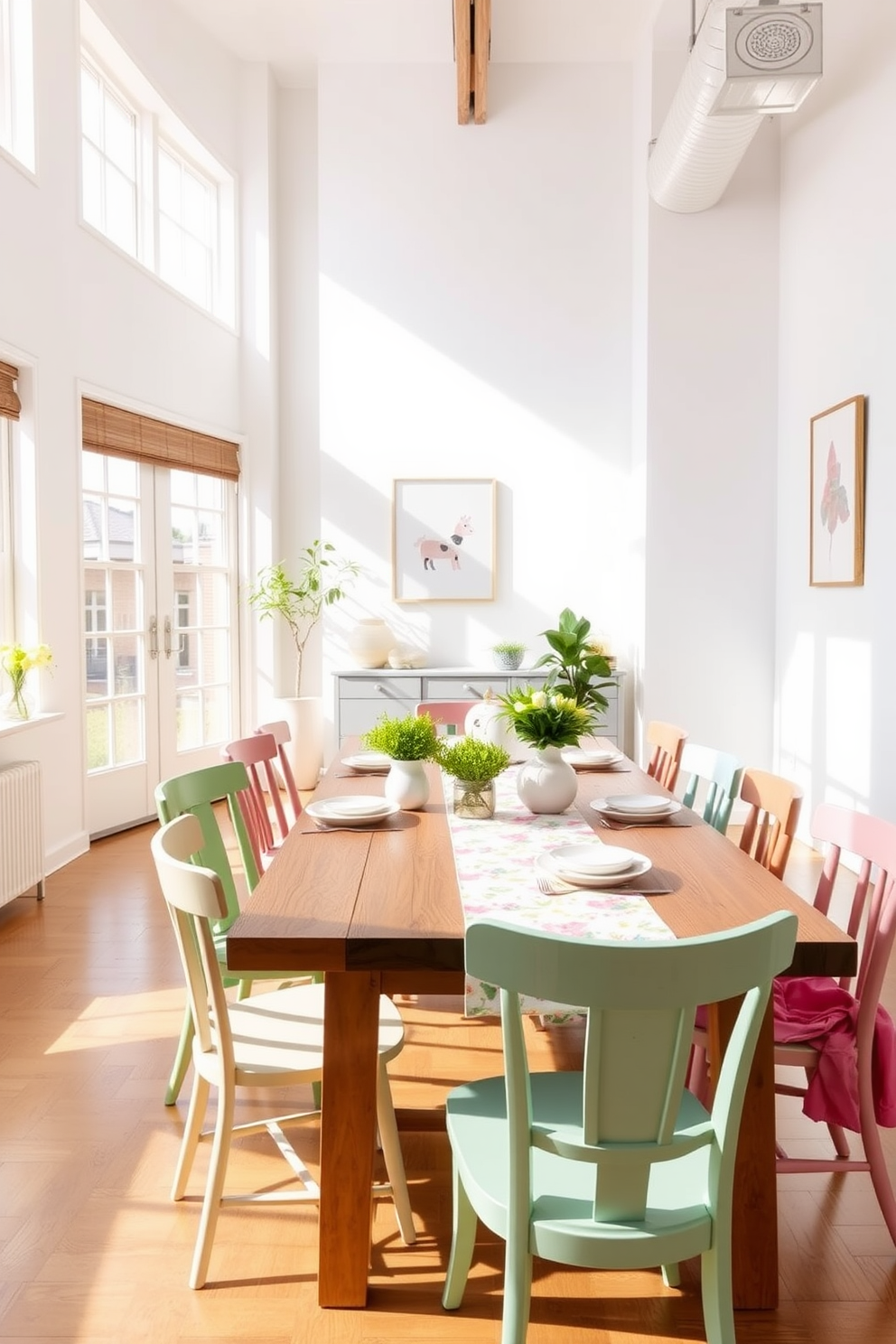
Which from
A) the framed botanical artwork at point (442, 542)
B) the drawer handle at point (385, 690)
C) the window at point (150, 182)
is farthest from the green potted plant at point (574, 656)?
the window at point (150, 182)

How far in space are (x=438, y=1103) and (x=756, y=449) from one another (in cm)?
459

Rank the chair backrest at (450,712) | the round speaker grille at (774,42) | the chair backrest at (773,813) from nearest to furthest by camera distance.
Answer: the chair backrest at (773,813), the round speaker grille at (774,42), the chair backrest at (450,712)

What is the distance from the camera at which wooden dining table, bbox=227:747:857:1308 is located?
1854 mm

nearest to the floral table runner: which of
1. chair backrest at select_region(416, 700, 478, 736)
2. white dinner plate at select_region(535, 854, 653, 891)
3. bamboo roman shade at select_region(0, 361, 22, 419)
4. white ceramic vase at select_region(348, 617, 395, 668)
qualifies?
white dinner plate at select_region(535, 854, 653, 891)

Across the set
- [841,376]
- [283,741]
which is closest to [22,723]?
[283,741]

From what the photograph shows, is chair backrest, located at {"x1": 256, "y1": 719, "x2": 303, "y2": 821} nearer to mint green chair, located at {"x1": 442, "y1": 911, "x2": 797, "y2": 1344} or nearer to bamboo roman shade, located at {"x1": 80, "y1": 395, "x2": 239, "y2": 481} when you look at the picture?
mint green chair, located at {"x1": 442, "y1": 911, "x2": 797, "y2": 1344}

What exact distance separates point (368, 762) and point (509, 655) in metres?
3.16

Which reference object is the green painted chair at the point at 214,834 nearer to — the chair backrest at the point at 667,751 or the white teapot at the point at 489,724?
the white teapot at the point at 489,724

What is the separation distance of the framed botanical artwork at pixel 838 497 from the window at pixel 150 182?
3871 millimetres

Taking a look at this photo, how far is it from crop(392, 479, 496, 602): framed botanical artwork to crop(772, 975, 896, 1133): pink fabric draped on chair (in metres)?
4.97

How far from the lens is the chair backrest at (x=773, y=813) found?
2.62m

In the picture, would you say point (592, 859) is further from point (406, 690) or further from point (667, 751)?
point (406, 690)

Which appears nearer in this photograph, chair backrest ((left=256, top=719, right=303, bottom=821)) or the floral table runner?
the floral table runner

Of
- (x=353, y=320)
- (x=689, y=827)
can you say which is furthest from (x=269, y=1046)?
(x=353, y=320)
